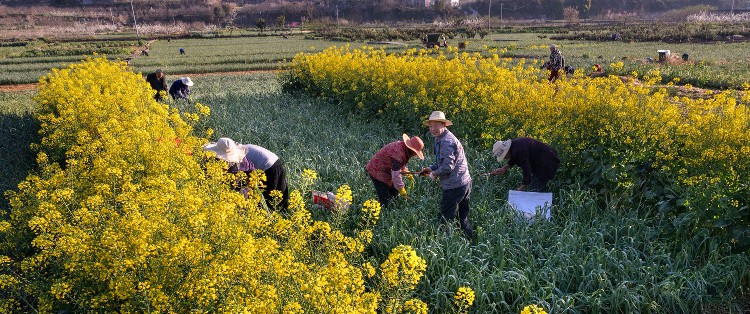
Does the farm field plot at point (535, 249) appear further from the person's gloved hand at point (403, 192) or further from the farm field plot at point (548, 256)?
the person's gloved hand at point (403, 192)

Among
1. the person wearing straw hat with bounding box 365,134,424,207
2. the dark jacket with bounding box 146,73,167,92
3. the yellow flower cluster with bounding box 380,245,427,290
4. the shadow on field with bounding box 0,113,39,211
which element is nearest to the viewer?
the yellow flower cluster with bounding box 380,245,427,290

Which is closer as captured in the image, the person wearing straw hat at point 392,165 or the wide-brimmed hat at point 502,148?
the person wearing straw hat at point 392,165

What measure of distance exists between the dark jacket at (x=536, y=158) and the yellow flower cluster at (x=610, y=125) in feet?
1.98

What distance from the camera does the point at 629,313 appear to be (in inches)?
159

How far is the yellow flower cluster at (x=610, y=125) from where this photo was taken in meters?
5.15

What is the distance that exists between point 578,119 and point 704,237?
2.31 meters

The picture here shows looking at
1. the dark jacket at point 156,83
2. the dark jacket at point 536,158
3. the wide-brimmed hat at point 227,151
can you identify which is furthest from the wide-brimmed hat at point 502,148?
the dark jacket at point 156,83

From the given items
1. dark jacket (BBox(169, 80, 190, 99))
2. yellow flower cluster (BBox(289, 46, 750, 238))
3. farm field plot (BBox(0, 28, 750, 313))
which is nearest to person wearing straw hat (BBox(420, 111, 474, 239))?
farm field plot (BBox(0, 28, 750, 313))

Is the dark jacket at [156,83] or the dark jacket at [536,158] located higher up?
the dark jacket at [156,83]

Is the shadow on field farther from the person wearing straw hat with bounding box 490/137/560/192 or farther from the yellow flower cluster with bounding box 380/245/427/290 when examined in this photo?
the person wearing straw hat with bounding box 490/137/560/192

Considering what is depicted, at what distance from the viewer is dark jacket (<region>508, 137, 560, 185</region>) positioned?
20.0 feet

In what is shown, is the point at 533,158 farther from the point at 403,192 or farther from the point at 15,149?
the point at 15,149

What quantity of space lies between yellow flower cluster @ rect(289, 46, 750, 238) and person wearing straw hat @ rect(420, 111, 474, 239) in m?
1.96

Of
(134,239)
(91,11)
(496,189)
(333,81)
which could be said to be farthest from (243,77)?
(91,11)
